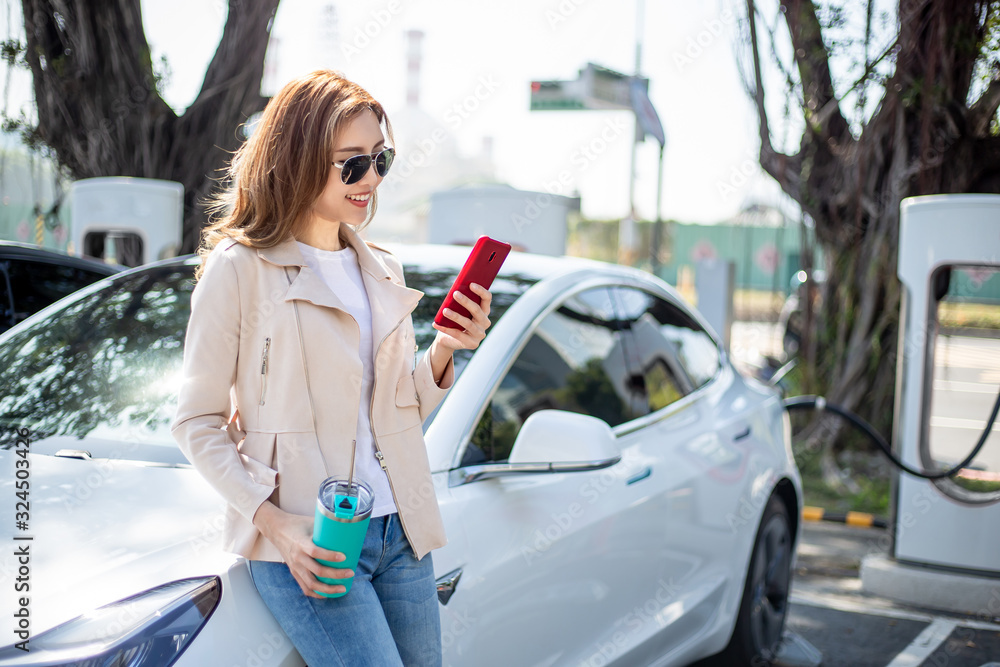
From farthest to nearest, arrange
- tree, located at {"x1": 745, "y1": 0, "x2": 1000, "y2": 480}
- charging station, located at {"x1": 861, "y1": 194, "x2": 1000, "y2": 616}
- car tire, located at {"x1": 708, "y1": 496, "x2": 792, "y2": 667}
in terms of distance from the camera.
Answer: tree, located at {"x1": 745, "y1": 0, "x2": 1000, "y2": 480}
charging station, located at {"x1": 861, "y1": 194, "x2": 1000, "y2": 616}
car tire, located at {"x1": 708, "y1": 496, "x2": 792, "y2": 667}

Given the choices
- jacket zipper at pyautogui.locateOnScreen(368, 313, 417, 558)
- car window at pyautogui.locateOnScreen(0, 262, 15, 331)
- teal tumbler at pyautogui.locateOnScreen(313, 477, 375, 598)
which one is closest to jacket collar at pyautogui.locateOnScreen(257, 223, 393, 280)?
jacket zipper at pyautogui.locateOnScreen(368, 313, 417, 558)

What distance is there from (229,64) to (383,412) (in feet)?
19.0

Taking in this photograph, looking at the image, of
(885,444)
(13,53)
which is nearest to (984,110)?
(885,444)

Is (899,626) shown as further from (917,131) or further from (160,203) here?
(160,203)

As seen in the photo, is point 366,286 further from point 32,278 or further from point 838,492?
point 838,492

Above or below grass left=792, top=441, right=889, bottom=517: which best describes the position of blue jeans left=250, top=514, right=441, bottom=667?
above

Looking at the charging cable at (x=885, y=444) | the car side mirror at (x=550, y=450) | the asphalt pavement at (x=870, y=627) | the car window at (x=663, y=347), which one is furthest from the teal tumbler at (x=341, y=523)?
the charging cable at (x=885, y=444)

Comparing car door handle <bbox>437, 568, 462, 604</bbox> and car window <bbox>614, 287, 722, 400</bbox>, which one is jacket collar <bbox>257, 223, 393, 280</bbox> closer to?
car door handle <bbox>437, 568, 462, 604</bbox>

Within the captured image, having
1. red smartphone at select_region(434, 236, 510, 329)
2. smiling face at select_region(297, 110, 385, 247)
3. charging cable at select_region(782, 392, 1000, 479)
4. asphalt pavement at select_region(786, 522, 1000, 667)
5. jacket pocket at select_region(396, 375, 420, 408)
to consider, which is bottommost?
asphalt pavement at select_region(786, 522, 1000, 667)

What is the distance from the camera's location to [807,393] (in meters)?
7.61

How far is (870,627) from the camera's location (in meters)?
4.45

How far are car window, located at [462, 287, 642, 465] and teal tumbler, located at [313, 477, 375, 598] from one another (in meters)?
0.75

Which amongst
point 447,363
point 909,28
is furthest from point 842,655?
point 909,28

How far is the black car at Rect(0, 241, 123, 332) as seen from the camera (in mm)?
Result: 3410
